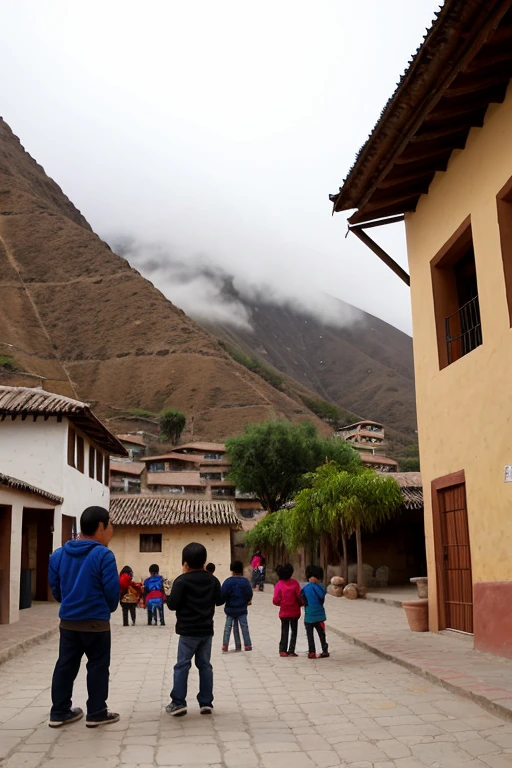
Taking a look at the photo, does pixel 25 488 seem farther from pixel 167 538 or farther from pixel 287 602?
pixel 167 538

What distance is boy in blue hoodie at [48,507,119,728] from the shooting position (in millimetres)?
5512

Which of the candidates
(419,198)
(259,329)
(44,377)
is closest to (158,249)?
(259,329)

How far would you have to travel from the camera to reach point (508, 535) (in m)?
8.18

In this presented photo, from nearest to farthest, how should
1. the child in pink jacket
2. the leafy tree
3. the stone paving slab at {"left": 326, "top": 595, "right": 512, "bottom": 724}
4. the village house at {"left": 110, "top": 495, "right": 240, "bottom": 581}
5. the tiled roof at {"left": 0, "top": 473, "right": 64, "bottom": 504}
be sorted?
1. the stone paving slab at {"left": 326, "top": 595, "right": 512, "bottom": 724}
2. the child in pink jacket
3. the tiled roof at {"left": 0, "top": 473, "right": 64, "bottom": 504}
4. the leafy tree
5. the village house at {"left": 110, "top": 495, "right": 240, "bottom": 581}

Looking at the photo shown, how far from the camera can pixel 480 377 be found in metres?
8.95

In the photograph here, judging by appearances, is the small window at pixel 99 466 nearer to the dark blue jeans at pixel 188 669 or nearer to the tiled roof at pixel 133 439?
the dark blue jeans at pixel 188 669

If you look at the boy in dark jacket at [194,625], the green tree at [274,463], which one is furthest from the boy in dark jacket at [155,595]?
the green tree at [274,463]

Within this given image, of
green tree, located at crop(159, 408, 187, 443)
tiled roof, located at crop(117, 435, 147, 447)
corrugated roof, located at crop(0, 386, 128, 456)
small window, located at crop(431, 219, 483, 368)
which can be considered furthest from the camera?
green tree, located at crop(159, 408, 187, 443)

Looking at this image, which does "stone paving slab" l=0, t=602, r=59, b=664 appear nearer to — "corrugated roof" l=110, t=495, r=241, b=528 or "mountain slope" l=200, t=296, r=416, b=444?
"corrugated roof" l=110, t=495, r=241, b=528

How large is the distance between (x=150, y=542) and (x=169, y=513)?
5.13ft

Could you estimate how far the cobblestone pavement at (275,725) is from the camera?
4664mm

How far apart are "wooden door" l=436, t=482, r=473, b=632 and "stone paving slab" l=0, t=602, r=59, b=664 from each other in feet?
20.8

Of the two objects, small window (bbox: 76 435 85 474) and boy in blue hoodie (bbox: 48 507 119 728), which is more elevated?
small window (bbox: 76 435 85 474)

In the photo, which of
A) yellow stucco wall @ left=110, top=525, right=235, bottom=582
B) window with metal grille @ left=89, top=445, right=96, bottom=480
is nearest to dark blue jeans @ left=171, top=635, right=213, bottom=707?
window with metal grille @ left=89, top=445, right=96, bottom=480
